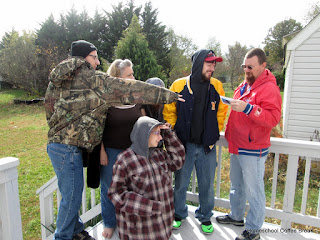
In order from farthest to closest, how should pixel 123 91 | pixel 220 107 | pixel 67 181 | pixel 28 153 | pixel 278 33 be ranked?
1. pixel 278 33
2. pixel 28 153
3. pixel 220 107
4. pixel 67 181
5. pixel 123 91

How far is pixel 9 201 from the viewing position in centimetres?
148

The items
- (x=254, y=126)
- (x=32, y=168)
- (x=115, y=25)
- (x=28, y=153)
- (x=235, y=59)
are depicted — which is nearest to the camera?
(x=254, y=126)

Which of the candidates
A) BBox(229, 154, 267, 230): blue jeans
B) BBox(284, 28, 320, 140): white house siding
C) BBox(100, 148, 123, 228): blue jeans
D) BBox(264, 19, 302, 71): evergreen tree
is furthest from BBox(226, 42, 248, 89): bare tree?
BBox(100, 148, 123, 228): blue jeans

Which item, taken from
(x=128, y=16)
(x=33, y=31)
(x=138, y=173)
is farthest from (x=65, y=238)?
(x=33, y=31)

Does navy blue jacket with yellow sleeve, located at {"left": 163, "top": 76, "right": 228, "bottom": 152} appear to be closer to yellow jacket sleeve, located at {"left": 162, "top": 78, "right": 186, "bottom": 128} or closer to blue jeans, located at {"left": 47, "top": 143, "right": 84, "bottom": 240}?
yellow jacket sleeve, located at {"left": 162, "top": 78, "right": 186, "bottom": 128}

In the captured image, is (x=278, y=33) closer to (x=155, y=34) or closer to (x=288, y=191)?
(x=155, y=34)

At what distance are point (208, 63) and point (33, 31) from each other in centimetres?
2260

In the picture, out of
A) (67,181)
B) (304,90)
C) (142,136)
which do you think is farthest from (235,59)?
(67,181)

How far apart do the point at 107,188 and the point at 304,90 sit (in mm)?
5943

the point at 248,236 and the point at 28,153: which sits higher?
the point at 248,236

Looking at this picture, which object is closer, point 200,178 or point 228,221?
point 200,178

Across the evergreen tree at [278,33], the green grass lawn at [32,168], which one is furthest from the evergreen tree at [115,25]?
the evergreen tree at [278,33]

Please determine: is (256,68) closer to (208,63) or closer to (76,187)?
(208,63)

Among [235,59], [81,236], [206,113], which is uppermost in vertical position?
[235,59]
